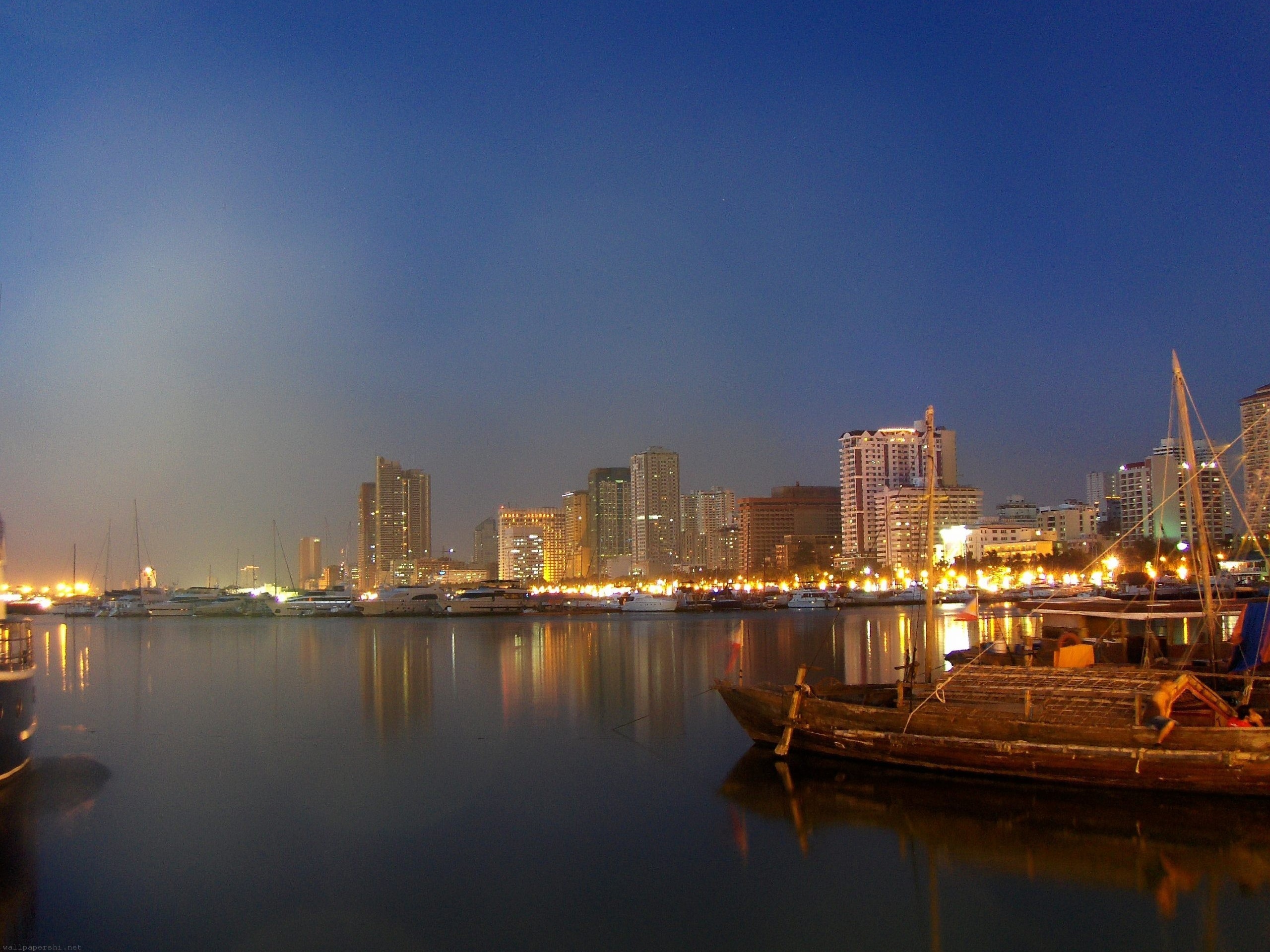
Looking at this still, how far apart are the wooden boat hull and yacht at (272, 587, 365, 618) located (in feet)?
340

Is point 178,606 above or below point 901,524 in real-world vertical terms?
below

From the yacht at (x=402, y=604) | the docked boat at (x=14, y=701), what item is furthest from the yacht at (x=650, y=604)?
the docked boat at (x=14, y=701)

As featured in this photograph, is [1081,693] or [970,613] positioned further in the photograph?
[970,613]

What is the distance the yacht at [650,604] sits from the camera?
10731 centimetres

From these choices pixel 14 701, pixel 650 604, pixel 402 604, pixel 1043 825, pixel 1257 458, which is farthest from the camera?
pixel 402 604

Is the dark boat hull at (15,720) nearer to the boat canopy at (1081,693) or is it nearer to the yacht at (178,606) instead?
the boat canopy at (1081,693)

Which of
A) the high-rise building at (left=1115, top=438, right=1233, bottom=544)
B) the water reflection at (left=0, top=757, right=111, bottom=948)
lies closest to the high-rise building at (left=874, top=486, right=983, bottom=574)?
the high-rise building at (left=1115, top=438, right=1233, bottom=544)

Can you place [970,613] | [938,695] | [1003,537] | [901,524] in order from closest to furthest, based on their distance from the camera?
1. [938,695]
2. [970,613]
3. [901,524]
4. [1003,537]

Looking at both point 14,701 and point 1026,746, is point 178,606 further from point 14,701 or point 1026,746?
point 1026,746

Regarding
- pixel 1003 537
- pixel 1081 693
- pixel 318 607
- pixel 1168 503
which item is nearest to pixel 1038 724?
pixel 1081 693

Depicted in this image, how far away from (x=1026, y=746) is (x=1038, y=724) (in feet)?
1.51

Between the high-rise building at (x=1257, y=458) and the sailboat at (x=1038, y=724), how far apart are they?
29.2 feet

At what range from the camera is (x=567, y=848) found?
1541cm

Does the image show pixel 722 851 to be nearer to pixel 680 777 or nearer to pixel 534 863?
pixel 534 863
